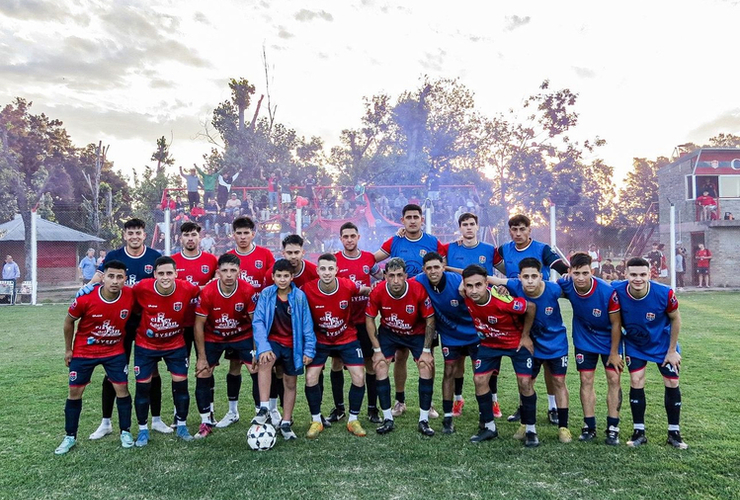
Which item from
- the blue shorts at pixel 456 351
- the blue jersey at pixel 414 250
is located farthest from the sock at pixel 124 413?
the blue jersey at pixel 414 250

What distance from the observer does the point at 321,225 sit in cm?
1694

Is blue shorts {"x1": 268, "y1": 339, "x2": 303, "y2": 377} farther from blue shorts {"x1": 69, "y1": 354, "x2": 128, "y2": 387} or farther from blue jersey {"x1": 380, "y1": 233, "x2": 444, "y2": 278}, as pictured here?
blue jersey {"x1": 380, "y1": 233, "x2": 444, "y2": 278}

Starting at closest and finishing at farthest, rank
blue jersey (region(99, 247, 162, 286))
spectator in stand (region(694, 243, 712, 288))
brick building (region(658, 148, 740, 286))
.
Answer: blue jersey (region(99, 247, 162, 286))
spectator in stand (region(694, 243, 712, 288))
brick building (region(658, 148, 740, 286))

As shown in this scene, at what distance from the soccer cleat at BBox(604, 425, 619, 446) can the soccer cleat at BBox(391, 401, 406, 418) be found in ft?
6.23

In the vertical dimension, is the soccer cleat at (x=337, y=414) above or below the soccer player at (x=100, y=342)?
below

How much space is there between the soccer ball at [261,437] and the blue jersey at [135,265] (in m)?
1.92

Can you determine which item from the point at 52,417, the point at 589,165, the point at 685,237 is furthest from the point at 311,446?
the point at 589,165

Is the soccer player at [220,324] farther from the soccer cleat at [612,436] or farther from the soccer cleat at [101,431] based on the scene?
the soccer cleat at [612,436]

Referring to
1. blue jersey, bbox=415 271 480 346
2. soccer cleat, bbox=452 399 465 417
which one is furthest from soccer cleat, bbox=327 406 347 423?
blue jersey, bbox=415 271 480 346

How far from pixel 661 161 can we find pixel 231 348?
159 ft

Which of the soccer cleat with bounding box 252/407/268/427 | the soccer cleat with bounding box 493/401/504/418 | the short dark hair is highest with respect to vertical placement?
the short dark hair

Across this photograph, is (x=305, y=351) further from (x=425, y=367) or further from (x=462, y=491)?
(x=462, y=491)

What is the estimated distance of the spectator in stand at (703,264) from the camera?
1923 cm

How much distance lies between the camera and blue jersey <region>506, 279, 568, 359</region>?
14.8 feet
